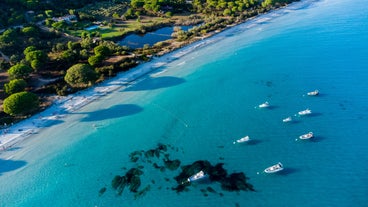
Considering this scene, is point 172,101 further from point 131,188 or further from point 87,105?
point 131,188

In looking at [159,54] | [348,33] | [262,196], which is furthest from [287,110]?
[348,33]

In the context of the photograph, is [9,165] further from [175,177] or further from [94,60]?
[94,60]

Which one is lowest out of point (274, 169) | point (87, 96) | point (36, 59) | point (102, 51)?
point (274, 169)

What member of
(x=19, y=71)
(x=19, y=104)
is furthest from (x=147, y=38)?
(x=19, y=104)

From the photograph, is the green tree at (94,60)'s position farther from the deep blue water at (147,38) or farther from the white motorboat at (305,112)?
the white motorboat at (305,112)

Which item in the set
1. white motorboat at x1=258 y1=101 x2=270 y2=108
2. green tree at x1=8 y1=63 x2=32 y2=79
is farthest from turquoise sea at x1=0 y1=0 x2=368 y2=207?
green tree at x1=8 y1=63 x2=32 y2=79

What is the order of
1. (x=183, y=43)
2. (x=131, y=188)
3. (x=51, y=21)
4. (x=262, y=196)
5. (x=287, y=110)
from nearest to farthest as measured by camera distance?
1. (x=262, y=196)
2. (x=131, y=188)
3. (x=287, y=110)
4. (x=183, y=43)
5. (x=51, y=21)
